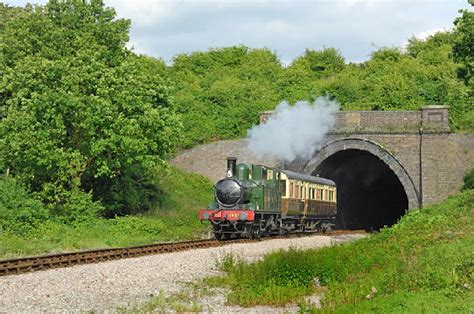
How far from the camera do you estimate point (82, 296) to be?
38.9 feet

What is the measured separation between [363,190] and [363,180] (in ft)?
4.24

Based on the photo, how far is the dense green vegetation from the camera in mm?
25047

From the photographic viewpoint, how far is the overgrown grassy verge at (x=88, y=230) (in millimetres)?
21172

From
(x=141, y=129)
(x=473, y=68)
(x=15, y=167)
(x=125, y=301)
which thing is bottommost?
(x=125, y=301)

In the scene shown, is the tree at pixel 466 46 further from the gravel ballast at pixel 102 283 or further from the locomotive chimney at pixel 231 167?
the gravel ballast at pixel 102 283

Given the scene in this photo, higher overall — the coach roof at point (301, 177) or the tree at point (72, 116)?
the tree at point (72, 116)

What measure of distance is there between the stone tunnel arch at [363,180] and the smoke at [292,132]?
930 millimetres

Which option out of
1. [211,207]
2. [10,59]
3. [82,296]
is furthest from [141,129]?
[82,296]

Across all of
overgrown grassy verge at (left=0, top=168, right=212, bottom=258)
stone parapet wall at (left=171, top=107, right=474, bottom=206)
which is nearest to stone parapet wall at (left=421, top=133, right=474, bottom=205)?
stone parapet wall at (left=171, top=107, right=474, bottom=206)

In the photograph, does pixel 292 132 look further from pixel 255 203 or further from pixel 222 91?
pixel 255 203

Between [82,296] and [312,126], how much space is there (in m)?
28.1

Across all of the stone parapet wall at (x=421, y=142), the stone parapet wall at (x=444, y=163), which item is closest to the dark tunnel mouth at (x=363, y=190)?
the stone parapet wall at (x=421, y=142)

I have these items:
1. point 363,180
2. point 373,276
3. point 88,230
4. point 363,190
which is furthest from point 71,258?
point 363,190

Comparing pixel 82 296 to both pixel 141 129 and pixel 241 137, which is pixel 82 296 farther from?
pixel 241 137
